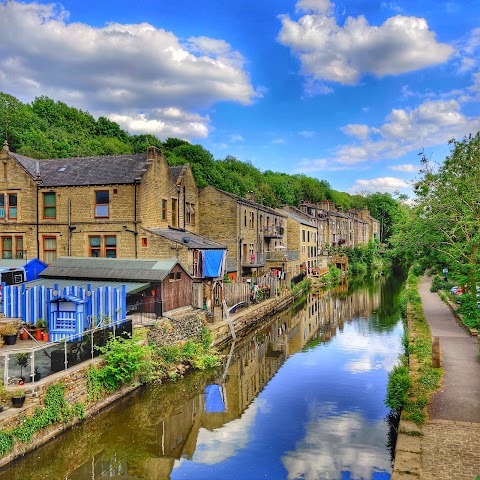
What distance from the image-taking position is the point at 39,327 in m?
18.7

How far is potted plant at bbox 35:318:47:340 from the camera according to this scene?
1856 cm

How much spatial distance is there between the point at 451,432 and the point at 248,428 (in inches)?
243

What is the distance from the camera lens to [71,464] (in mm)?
12664

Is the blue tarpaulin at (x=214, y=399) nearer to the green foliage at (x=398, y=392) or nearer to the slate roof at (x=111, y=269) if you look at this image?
the slate roof at (x=111, y=269)

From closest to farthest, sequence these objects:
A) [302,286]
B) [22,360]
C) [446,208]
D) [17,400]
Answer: [17,400], [22,360], [446,208], [302,286]

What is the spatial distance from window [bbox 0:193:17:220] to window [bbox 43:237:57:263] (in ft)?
8.37

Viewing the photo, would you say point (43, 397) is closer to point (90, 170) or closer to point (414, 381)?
point (414, 381)

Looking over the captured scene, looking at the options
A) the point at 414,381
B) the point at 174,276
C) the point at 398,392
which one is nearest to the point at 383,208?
the point at 174,276

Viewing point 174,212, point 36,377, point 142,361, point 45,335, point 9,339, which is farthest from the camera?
point 174,212

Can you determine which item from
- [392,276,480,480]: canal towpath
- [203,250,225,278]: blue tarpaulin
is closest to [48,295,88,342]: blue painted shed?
[203,250,225,278]: blue tarpaulin

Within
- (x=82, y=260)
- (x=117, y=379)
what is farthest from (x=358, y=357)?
(x=82, y=260)

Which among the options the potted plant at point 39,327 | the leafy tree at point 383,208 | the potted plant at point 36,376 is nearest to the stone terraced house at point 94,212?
the potted plant at point 39,327

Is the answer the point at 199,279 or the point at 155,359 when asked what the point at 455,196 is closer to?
the point at 199,279

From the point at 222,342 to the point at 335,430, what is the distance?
11.3 m
